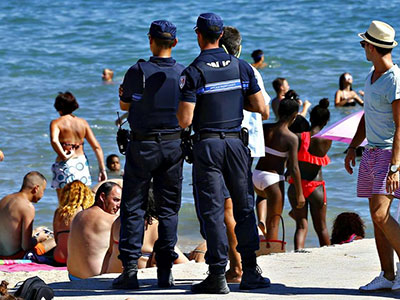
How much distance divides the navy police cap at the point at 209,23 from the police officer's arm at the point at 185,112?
1.60 ft

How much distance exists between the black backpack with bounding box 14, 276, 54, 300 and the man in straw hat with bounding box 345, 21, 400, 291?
2027 mm

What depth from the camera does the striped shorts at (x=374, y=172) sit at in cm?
567

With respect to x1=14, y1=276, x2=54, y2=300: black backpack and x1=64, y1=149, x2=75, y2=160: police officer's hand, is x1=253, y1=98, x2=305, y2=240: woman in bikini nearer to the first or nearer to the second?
x1=64, y1=149, x2=75, y2=160: police officer's hand

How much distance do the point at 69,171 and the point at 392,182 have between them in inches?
220

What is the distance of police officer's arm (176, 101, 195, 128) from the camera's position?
5.66 meters

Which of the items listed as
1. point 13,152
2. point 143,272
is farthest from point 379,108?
point 13,152

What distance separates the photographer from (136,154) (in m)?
6.00

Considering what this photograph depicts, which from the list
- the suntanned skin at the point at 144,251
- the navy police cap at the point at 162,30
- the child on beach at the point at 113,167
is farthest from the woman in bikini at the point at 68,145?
the navy police cap at the point at 162,30

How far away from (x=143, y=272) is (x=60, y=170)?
12.9 feet

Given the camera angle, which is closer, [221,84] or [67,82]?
[221,84]

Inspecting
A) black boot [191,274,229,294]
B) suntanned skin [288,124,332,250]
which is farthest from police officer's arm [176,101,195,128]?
suntanned skin [288,124,332,250]

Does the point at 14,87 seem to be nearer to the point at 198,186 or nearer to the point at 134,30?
the point at 134,30

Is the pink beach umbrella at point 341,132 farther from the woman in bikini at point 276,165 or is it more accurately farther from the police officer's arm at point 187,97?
the police officer's arm at point 187,97

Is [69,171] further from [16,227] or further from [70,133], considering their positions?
[16,227]
